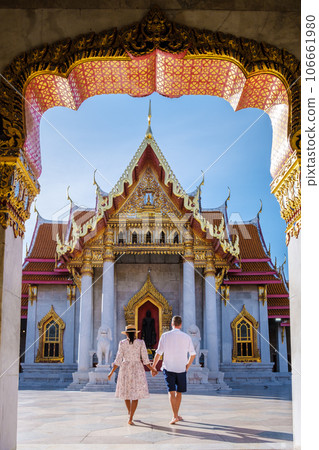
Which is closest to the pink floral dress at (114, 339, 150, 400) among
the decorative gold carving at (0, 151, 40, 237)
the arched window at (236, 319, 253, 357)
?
the decorative gold carving at (0, 151, 40, 237)

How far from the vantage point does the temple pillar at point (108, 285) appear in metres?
14.9

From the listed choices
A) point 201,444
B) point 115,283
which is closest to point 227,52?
point 201,444

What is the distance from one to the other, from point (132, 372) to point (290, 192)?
119 inches

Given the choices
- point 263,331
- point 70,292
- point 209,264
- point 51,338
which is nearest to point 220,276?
point 209,264

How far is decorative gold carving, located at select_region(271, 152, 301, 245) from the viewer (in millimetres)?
5016

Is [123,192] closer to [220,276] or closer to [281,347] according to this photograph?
[220,276]

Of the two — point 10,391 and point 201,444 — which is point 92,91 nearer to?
point 10,391

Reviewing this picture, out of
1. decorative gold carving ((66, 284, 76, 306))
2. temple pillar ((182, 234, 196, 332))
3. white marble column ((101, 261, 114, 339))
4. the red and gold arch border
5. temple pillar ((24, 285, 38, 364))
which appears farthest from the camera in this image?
decorative gold carving ((66, 284, 76, 306))

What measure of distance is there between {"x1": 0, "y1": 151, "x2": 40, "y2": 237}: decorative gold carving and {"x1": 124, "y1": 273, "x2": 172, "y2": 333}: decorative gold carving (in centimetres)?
1186

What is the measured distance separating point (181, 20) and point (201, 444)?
4.04 meters

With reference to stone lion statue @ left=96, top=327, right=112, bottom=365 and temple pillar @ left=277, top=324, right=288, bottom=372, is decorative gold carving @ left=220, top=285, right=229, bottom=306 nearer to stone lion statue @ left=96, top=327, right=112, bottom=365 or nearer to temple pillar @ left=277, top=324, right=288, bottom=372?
temple pillar @ left=277, top=324, right=288, bottom=372

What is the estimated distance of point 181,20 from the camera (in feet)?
16.8

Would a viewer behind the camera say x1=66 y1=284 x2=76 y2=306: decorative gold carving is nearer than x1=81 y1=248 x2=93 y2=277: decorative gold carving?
No

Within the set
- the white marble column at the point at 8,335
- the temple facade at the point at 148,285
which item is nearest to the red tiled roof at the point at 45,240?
the temple facade at the point at 148,285
